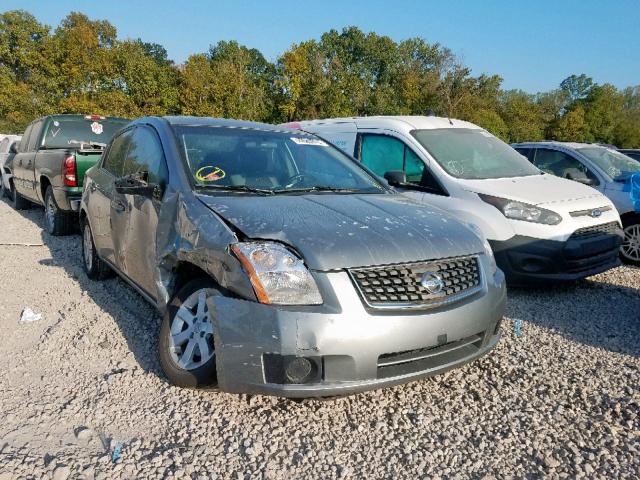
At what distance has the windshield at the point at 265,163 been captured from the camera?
11.1 ft

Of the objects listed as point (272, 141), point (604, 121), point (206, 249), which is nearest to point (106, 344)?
point (206, 249)

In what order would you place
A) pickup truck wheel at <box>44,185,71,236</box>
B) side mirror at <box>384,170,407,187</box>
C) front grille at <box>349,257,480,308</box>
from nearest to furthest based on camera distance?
front grille at <box>349,257,480,308</box> → side mirror at <box>384,170,407,187</box> → pickup truck wheel at <box>44,185,71,236</box>

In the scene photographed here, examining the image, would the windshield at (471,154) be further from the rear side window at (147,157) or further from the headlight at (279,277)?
the headlight at (279,277)

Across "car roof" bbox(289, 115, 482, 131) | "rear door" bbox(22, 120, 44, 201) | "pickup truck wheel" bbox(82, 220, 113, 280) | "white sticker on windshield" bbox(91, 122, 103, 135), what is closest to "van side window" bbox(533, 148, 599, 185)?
"car roof" bbox(289, 115, 482, 131)

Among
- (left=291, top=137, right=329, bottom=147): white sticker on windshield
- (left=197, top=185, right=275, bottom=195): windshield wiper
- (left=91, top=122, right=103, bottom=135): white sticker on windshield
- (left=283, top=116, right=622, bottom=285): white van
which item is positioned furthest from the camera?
(left=91, top=122, right=103, bottom=135): white sticker on windshield

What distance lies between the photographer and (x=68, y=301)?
444cm

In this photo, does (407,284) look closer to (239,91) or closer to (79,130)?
(79,130)

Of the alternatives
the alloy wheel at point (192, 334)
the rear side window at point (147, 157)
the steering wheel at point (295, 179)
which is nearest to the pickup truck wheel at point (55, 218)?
the rear side window at point (147, 157)

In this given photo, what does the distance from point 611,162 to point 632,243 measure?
5.07 feet

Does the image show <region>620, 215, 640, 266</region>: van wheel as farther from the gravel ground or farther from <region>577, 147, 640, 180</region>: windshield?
the gravel ground

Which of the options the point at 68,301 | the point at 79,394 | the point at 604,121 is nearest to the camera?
the point at 79,394

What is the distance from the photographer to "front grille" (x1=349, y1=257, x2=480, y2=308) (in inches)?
97.0

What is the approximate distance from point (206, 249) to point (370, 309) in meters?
0.96

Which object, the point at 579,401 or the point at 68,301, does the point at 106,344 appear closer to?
the point at 68,301
